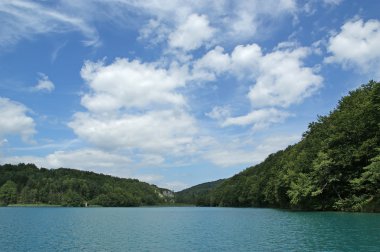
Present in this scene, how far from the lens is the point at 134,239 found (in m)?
42.3

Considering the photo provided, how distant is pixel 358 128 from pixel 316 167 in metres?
11.3

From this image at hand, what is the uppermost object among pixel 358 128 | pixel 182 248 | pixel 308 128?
pixel 308 128

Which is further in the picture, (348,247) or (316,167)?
(316,167)

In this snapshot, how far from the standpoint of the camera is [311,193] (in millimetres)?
83625

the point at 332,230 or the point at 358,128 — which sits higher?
the point at 358,128

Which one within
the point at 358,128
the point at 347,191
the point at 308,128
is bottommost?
the point at 347,191

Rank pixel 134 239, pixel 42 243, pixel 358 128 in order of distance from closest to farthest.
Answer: pixel 42 243 < pixel 134 239 < pixel 358 128

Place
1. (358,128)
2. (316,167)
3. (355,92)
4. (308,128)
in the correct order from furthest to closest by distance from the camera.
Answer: (308,128) → (355,92) → (316,167) → (358,128)

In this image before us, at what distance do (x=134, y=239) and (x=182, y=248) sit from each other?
972cm

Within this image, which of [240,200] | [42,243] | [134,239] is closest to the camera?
[42,243]

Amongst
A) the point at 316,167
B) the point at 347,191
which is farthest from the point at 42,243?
the point at 347,191

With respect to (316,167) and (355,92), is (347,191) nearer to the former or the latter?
(316,167)

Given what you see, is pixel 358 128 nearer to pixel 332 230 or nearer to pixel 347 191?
pixel 347 191

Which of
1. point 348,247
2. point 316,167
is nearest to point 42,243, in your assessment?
point 348,247
